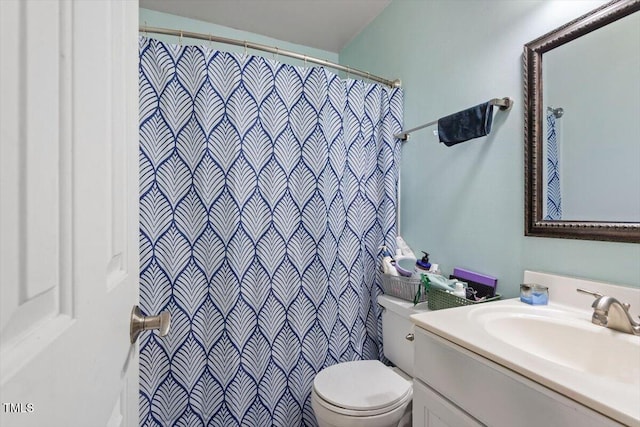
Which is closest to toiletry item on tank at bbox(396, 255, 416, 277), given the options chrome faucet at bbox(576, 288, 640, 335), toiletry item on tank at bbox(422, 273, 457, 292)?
toiletry item on tank at bbox(422, 273, 457, 292)

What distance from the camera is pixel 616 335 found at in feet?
2.54

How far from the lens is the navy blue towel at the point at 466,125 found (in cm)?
124

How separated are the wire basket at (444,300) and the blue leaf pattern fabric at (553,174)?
0.38 meters

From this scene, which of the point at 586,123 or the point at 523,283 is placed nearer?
the point at 586,123

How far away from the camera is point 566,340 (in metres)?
0.86

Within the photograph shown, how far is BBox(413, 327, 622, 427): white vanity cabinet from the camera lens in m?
0.58

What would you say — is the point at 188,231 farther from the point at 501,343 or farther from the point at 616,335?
the point at 616,335

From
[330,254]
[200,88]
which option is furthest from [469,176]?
[200,88]

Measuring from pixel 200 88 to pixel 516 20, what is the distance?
1.32 meters

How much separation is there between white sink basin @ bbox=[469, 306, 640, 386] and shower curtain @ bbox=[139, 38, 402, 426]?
2.69 ft

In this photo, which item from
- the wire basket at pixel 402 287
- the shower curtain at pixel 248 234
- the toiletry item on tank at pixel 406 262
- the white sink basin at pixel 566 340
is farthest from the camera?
the toiletry item on tank at pixel 406 262

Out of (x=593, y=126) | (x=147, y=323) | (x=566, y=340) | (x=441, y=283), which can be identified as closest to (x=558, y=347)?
(x=566, y=340)

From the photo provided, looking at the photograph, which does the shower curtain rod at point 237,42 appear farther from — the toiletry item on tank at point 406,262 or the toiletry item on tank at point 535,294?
the toiletry item on tank at point 535,294

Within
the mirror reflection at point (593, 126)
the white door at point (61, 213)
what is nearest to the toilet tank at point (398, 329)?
the mirror reflection at point (593, 126)
